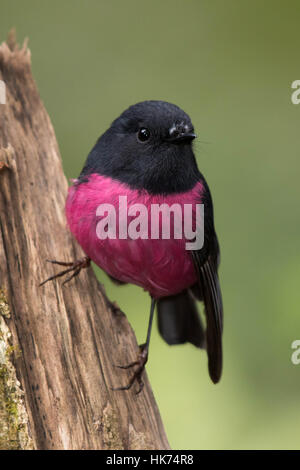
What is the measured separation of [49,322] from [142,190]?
2.71 feet

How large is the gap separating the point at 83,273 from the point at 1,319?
0.76m

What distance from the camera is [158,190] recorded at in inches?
135

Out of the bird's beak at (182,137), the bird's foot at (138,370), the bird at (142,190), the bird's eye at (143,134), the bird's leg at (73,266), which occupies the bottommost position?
the bird's foot at (138,370)

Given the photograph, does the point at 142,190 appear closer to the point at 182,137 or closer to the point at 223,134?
the point at 182,137

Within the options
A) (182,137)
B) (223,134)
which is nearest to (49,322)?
(182,137)

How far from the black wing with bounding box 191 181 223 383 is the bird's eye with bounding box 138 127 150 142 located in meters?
0.49

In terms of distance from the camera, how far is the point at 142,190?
134 inches

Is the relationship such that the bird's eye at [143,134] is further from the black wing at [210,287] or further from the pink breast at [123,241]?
the black wing at [210,287]

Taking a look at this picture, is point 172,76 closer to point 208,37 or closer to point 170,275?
point 208,37

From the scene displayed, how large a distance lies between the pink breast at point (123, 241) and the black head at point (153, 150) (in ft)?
0.19

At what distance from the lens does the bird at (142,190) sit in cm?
339

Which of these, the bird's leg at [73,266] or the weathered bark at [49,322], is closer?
the weathered bark at [49,322]

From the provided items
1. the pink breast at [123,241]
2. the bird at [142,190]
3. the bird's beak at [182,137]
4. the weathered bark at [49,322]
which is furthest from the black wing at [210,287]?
the weathered bark at [49,322]

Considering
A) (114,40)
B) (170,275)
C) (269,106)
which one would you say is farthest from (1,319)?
(114,40)
